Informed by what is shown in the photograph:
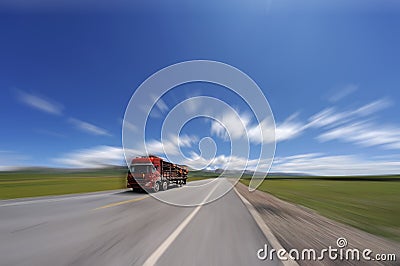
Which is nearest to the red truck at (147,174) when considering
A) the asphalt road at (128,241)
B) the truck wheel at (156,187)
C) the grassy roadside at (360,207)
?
the truck wheel at (156,187)

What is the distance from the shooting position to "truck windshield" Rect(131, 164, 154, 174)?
64.5 ft

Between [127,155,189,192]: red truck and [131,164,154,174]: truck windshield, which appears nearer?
[127,155,189,192]: red truck

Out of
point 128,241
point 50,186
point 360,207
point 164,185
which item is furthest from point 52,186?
point 360,207

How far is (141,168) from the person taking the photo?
19.8m

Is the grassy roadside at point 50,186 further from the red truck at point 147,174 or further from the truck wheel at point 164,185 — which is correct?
the truck wheel at point 164,185

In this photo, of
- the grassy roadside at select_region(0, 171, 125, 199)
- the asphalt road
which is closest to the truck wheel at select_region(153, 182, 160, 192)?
the grassy roadside at select_region(0, 171, 125, 199)

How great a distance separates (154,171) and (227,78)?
11705 mm

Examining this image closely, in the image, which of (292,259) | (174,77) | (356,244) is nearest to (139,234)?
(292,259)

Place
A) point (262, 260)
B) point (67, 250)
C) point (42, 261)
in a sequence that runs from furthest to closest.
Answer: point (67, 250)
point (262, 260)
point (42, 261)

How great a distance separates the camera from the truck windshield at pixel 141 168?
1966 centimetres

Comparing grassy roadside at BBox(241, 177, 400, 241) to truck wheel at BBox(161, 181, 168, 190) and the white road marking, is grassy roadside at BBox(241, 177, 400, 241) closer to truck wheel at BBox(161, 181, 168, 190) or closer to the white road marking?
the white road marking

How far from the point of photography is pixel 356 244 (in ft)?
17.9

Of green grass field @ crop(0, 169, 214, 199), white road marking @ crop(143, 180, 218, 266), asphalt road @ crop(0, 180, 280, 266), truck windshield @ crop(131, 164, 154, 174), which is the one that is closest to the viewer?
white road marking @ crop(143, 180, 218, 266)

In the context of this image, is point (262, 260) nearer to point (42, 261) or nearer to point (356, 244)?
point (356, 244)
